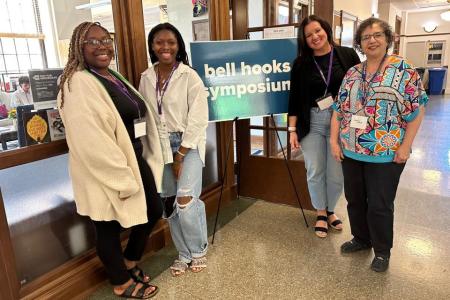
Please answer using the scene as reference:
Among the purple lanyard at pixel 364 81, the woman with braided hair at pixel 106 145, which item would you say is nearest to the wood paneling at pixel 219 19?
the woman with braided hair at pixel 106 145

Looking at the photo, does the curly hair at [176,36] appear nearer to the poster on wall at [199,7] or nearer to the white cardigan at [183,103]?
the white cardigan at [183,103]

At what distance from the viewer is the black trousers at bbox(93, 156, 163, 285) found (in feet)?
6.02

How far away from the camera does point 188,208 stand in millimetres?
2102

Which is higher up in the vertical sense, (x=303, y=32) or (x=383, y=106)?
(x=303, y=32)

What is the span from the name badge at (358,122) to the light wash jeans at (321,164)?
0.44 metres

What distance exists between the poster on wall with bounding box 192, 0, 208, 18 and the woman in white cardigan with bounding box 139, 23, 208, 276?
0.87 meters

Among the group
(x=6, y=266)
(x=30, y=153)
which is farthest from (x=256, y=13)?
(x=6, y=266)

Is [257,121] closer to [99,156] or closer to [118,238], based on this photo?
[118,238]

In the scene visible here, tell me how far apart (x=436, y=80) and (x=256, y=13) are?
10.8 metres

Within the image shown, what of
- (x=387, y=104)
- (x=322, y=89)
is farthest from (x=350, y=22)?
(x=387, y=104)

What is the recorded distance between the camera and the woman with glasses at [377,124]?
1832 millimetres

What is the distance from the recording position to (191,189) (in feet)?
6.85

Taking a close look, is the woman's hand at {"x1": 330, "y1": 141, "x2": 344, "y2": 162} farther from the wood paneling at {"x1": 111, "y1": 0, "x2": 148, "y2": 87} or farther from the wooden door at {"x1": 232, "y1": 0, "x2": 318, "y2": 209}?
the wood paneling at {"x1": 111, "y1": 0, "x2": 148, "y2": 87}

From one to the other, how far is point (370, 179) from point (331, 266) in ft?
2.04
